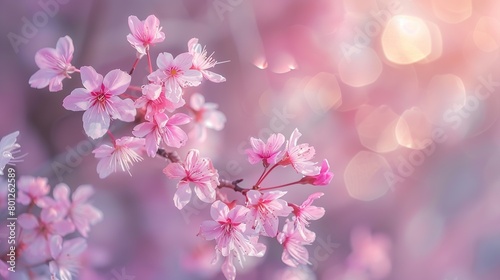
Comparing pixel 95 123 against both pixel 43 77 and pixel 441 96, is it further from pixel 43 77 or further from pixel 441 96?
pixel 441 96

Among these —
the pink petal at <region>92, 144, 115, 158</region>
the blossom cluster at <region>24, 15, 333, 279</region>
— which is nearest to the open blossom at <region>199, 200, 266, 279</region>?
the blossom cluster at <region>24, 15, 333, 279</region>

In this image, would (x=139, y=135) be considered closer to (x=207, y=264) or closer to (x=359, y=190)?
(x=207, y=264)

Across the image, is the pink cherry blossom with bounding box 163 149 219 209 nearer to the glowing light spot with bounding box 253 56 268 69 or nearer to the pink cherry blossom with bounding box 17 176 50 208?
the pink cherry blossom with bounding box 17 176 50 208

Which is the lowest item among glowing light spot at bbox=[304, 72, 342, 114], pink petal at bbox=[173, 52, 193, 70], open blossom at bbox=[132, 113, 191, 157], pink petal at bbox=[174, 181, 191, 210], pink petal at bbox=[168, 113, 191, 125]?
pink petal at bbox=[174, 181, 191, 210]

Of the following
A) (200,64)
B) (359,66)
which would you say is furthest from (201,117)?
(359,66)

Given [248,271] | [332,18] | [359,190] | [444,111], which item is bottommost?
[248,271]

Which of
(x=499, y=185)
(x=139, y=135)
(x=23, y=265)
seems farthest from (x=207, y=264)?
(x=499, y=185)
